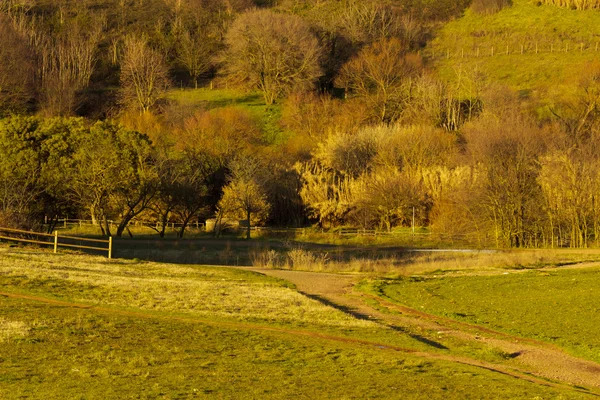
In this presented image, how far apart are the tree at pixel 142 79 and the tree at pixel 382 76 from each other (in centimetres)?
2265

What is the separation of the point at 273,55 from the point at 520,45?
115 ft

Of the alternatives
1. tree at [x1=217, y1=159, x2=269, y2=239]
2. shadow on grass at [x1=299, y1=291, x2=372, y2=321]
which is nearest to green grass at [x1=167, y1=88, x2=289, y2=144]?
tree at [x1=217, y1=159, x2=269, y2=239]

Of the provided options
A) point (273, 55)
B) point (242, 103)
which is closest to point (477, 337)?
point (242, 103)

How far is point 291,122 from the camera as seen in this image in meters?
91.4

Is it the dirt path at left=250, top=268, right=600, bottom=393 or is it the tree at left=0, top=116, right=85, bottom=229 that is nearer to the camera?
the dirt path at left=250, top=268, right=600, bottom=393

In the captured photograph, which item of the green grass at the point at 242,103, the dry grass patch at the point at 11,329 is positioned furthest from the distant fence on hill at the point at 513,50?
the dry grass patch at the point at 11,329

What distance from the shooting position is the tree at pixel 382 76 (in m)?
92.8

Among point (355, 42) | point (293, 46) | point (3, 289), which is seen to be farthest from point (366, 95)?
point (3, 289)

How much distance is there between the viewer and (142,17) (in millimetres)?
124062

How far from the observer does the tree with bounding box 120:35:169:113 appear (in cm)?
9825

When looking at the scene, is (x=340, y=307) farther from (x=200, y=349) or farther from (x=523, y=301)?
(x=200, y=349)

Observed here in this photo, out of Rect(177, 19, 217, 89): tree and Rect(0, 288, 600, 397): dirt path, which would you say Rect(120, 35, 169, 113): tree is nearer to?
Rect(177, 19, 217, 89): tree

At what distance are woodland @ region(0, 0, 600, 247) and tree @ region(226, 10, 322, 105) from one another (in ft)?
0.78

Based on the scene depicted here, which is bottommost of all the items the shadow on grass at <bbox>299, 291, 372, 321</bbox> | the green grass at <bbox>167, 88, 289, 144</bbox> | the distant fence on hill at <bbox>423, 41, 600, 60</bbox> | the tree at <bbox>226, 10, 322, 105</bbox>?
the shadow on grass at <bbox>299, 291, 372, 321</bbox>
